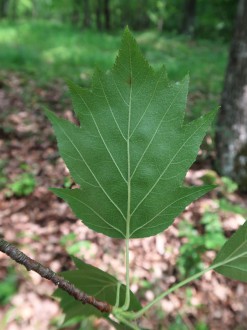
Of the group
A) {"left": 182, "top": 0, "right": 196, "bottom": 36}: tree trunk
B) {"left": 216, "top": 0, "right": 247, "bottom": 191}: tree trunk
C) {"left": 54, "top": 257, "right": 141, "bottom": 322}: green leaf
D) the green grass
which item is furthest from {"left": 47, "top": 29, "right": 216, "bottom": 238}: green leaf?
{"left": 182, "top": 0, "right": 196, "bottom": 36}: tree trunk

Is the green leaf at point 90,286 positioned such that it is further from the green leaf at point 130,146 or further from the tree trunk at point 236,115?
the tree trunk at point 236,115

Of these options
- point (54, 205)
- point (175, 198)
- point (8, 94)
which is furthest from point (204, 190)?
point (8, 94)

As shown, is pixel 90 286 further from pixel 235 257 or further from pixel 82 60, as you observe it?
pixel 82 60

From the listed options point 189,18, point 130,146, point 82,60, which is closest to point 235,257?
point 130,146

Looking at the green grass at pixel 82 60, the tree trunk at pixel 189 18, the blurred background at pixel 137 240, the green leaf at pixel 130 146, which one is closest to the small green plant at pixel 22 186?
the blurred background at pixel 137 240

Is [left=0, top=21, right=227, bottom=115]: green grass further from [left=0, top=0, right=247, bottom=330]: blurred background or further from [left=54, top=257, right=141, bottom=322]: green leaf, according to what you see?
[left=54, top=257, right=141, bottom=322]: green leaf
